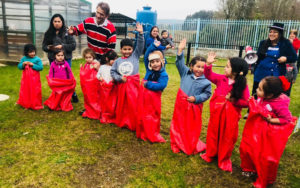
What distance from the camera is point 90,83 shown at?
4078 millimetres

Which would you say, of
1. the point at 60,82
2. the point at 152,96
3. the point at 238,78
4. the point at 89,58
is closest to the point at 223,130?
the point at 238,78

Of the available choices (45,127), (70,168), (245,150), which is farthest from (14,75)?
(245,150)

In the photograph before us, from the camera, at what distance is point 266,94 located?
7.74 ft

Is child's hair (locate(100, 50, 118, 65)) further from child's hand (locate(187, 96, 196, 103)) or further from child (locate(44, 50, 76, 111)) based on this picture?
child's hand (locate(187, 96, 196, 103))

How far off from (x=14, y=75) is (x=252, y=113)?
7.23 metres

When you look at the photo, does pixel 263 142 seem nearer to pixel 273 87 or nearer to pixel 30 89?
pixel 273 87

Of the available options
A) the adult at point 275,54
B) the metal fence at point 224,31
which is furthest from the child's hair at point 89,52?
the metal fence at point 224,31

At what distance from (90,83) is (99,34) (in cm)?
88

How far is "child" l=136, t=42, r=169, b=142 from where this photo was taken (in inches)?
127

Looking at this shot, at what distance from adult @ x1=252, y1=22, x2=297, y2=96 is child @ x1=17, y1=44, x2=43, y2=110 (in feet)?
13.7

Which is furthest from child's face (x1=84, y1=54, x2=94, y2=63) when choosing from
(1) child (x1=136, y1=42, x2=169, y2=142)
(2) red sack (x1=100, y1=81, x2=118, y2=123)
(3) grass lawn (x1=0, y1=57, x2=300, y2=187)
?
(1) child (x1=136, y1=42, x2=169, y2=142)

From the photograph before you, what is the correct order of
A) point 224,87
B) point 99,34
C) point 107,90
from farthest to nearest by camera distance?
point 99,34, point 107,90, point 224,87

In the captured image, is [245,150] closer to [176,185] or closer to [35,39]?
[176,185]

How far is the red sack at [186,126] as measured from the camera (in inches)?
117
